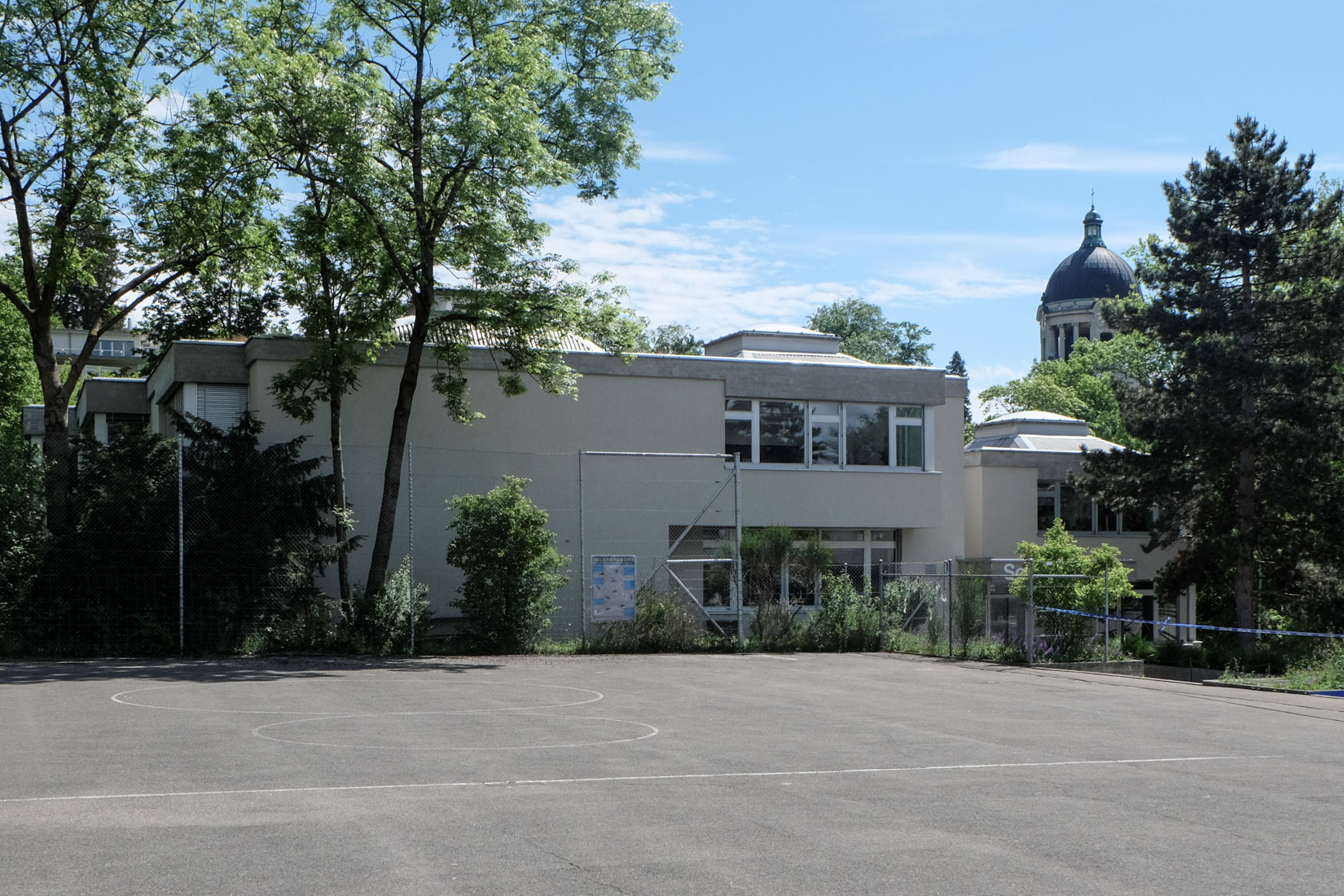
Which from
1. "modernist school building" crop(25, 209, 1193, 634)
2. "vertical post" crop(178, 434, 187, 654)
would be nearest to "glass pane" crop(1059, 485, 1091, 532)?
Result: "modernist school building" crop(25, 209, 1193, 634)

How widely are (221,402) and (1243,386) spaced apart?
25.3 meters

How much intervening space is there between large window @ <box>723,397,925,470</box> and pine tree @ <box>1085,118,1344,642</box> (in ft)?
26.7

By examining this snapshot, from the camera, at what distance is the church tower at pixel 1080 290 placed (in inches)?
5325

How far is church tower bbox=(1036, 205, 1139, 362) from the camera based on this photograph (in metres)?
135

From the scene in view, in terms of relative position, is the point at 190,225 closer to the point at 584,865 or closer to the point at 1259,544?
the point at 584,865

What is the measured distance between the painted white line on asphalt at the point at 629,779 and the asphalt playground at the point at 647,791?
0.13 feet

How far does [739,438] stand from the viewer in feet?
97.0

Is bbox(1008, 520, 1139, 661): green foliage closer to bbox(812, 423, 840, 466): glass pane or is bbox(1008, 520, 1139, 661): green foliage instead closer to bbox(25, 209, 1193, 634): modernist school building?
bbox(25, 209, 1193, 634): modernist school building

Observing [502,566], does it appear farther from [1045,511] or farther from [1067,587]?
[1045,511]

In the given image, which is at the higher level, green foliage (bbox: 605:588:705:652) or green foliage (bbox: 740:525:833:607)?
green foliage (bbox: 740:525:833:607)

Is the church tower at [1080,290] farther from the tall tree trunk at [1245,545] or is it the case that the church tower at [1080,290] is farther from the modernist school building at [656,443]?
the modernist school building at [656,443]

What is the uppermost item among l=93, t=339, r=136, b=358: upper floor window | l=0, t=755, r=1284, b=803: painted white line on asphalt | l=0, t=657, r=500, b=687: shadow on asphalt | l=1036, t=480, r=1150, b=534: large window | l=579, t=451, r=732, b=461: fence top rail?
l=93, t=339, r=136, b=358: upper floor window

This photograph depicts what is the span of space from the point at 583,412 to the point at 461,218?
6761 millimetres

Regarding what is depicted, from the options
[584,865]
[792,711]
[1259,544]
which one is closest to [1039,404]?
[1259,544]
